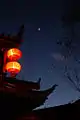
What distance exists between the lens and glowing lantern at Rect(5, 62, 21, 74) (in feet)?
33.5

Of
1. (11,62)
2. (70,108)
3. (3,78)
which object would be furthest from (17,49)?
(70,108)

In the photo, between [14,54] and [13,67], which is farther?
[14,54]

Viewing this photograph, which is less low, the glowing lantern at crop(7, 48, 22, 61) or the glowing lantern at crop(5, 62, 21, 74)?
the glowing lantern at crop(7, 48, 22, 61)

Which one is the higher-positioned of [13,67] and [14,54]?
[14,54]

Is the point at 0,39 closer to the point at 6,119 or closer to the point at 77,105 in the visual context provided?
the point at 6,119

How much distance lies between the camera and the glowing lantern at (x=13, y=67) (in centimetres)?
1020

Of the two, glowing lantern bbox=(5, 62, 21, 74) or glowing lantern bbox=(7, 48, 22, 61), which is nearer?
glowing lantern bbox=(5, 62, 21, 74)

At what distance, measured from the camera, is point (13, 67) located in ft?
33.3

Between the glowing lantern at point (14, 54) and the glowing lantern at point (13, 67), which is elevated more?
the glowing lantern at point (14, 54)

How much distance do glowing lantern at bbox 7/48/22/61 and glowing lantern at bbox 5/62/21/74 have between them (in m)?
0.27

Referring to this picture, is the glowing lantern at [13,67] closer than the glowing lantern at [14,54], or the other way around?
the glowing lantern at [13,67]

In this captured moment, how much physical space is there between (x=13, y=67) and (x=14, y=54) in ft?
1.95

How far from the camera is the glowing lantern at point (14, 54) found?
10500 mm

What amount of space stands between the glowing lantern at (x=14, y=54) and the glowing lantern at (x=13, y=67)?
0.90ft
